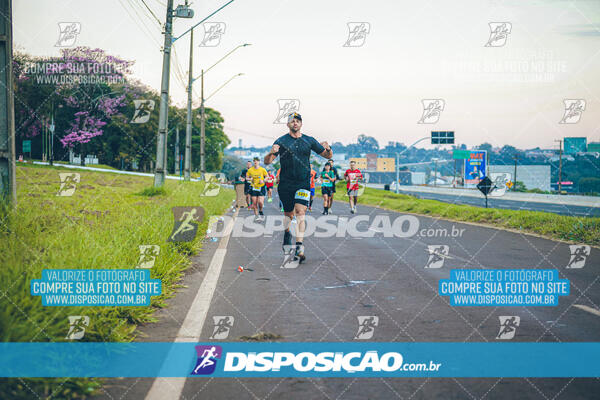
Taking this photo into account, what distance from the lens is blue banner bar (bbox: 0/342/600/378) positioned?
4023mm

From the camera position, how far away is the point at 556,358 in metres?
4.46

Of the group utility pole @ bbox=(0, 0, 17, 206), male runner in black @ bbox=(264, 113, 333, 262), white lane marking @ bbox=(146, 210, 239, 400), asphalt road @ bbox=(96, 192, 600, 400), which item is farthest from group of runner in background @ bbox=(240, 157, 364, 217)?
utility pole @ bbox=(0, 0, 17, 206)

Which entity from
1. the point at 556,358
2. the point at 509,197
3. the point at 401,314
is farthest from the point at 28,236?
the point at 509,197

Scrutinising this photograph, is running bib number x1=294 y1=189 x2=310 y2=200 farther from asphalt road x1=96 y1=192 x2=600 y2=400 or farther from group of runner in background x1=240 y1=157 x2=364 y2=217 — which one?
group of runner in background x1=240 y1=157 x2=364 y2=217

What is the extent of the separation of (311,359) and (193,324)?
5.09ft

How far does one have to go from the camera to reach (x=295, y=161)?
28.4ft

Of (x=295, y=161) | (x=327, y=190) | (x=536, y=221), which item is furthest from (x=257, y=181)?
(x=295, y=161)

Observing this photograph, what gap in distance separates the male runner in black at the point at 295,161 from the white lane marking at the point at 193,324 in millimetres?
1600

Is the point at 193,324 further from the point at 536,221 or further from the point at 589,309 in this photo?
the point at 536,221

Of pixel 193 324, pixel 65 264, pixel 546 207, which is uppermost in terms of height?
pixel 65 264

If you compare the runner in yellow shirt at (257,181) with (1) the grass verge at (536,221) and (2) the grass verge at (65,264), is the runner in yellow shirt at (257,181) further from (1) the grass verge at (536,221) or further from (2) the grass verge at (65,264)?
(1) the grass verge at (536,221)

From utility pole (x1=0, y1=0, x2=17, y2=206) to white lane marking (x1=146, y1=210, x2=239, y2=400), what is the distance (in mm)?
3081

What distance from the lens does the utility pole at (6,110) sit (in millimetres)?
7879

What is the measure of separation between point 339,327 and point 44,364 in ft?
8.62
